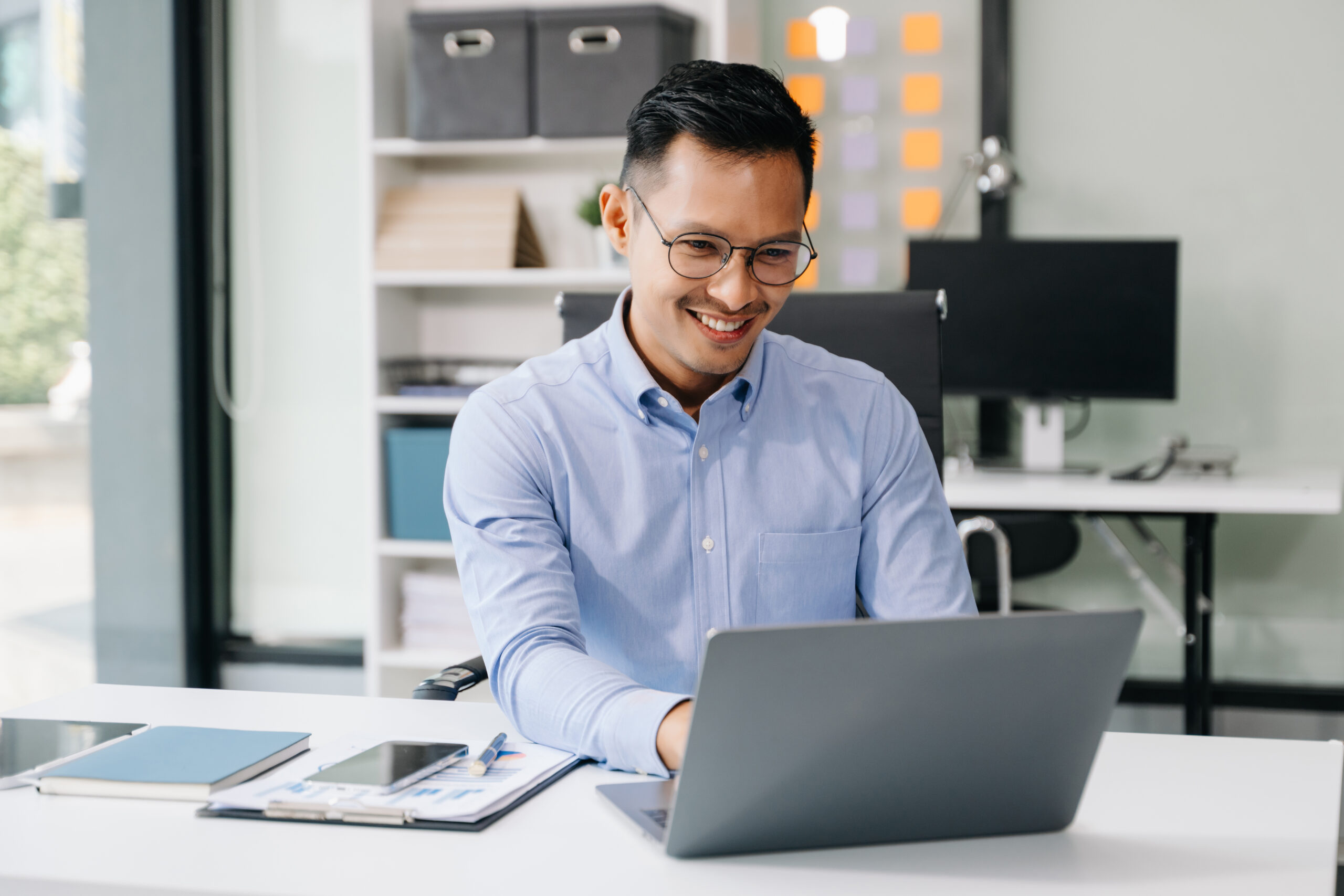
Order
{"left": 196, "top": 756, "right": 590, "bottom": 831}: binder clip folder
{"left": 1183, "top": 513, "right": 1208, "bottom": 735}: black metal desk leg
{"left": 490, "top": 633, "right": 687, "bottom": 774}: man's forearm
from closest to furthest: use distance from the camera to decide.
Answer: {"left": 196, "top": 756, "right": 590, "bottom": 831}: binder clip folder < {"left": 490, "top": 633, "right": 687, "bottom": 774}: man's forearm < {"left": 1183, "top": 513, "right": 1208, "bottom": 735}: black metal desk leg

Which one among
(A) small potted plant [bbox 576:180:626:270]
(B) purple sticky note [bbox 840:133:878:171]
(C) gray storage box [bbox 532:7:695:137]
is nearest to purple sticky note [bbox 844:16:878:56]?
(B) purple sticky note [bbox 840:133:878:171]

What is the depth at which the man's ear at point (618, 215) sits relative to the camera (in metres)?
1.31

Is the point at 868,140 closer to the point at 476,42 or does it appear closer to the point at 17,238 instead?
the point at 476,42

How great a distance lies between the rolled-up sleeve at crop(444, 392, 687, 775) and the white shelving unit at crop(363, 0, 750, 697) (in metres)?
1.53

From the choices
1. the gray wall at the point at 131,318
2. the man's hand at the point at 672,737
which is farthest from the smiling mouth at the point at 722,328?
the gray wall at the point at 131,318

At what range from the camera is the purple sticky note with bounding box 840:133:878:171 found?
2965 mm

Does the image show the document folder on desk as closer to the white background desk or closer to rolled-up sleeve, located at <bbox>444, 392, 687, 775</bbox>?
rolled-up sleeve, located at <bbox>444, 392, 687, 775</bbox>

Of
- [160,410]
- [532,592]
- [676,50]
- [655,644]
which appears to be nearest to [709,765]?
[532,592]

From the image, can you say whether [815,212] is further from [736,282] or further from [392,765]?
[392,765]

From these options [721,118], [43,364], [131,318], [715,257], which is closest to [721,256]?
[715,257]

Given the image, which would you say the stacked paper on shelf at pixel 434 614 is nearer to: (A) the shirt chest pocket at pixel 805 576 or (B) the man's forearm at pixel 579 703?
(A) the shirt chest pocket at pixel 805 576

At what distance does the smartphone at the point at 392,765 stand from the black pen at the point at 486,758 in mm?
23

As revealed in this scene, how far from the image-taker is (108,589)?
3102 millimetres

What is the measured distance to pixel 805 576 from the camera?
131 centimetres
